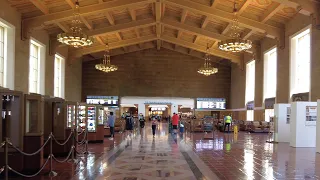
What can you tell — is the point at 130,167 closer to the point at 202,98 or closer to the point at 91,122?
the point at 91,122

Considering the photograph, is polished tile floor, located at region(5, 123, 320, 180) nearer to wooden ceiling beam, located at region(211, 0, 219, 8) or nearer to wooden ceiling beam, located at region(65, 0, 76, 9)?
wooden ceiling beam, located at region(65, 0, 76, 9)

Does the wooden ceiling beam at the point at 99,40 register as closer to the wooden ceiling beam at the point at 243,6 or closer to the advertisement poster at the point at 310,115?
the wooden ceiling beam at the point at 243,6

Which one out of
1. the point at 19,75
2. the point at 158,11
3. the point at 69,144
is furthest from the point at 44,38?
the point at 69,144

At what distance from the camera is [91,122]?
45.7 feet

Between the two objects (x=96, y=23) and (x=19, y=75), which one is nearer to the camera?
(x=19, y=75)

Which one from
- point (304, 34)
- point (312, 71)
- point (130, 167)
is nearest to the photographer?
point (130, 167)

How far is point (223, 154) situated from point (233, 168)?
2689 mm

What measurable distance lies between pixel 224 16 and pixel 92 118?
30.4 ft

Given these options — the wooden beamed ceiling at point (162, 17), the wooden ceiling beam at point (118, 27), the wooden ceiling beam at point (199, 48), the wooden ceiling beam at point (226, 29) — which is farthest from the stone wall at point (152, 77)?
the wooden ceiling beam at point (226, 29)

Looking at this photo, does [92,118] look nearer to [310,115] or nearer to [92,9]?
[92,9]

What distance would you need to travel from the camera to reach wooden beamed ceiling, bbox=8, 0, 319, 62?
16.7 m

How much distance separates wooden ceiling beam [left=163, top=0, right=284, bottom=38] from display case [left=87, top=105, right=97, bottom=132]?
24.2 feet

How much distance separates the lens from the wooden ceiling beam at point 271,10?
52.9ft

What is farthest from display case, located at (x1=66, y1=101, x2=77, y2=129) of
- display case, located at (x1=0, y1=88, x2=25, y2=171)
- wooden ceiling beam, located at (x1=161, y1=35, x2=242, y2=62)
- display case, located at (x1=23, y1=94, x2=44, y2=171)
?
wooden ceiling beam, located at (x1=161, y1=35, x2=242, y2=62)
